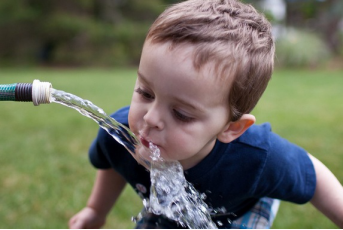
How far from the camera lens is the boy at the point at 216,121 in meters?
1.27

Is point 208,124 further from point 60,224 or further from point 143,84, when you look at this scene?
point 60,224

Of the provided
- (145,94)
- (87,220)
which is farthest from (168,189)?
(87,220)

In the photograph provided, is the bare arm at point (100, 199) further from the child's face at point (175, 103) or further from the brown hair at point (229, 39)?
the brown hair at point (229, 39)

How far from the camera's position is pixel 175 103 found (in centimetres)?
128

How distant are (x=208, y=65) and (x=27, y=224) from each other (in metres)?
1.38

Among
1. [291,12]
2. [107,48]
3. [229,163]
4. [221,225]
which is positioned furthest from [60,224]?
[291,12]

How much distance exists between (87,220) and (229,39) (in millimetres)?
1106

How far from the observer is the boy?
50.1 inches

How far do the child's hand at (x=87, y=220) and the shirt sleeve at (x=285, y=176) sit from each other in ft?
2.52

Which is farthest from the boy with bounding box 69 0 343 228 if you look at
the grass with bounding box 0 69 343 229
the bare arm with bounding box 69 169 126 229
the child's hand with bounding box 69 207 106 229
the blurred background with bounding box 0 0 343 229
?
the grass with bounding box 0 69 343 229

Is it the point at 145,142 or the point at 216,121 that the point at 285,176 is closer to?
the point at 216,121

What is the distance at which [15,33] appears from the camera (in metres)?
14.4

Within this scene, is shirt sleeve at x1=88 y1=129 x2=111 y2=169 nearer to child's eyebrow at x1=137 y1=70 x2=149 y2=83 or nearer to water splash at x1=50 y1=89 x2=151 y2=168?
water splash at x1=50 y1=89 x2=151 y2=168

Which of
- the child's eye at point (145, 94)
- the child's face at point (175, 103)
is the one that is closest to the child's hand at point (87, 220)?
the child's face at point (175, 103)
